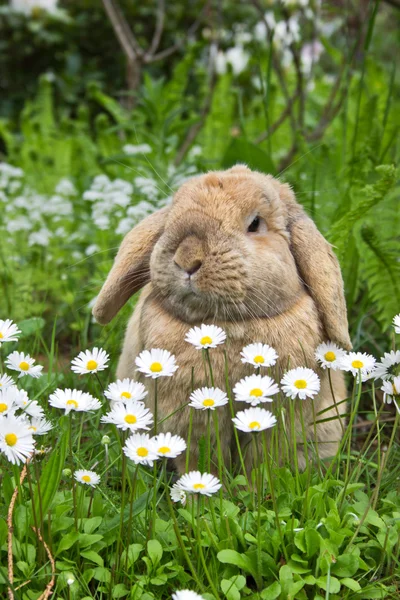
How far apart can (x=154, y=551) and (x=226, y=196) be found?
46.1 inches

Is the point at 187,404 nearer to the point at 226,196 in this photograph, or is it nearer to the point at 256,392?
the point at 256,392

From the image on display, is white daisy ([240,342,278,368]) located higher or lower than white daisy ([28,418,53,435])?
higher

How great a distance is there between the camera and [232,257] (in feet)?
7.77

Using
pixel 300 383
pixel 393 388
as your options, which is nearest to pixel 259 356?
pixel 300 383

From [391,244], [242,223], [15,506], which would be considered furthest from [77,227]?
[15,506]

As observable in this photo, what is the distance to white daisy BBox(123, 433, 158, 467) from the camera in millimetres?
1776

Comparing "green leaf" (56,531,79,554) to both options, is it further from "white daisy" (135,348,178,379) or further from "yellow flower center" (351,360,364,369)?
"yellow flower center" (351,360,364,369)

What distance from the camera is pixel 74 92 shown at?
8836 millimetres

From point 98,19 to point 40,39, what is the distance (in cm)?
80

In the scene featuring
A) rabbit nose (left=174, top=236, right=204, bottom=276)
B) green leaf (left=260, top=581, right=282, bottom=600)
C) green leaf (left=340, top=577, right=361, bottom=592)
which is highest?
rabbit nose (left=174, top=236, right=204, bottom=276)

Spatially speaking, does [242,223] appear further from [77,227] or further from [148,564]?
[77,227]

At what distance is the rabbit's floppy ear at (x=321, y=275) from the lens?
2.55 m

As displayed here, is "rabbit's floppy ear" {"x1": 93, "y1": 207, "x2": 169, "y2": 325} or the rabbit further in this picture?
"rabbit's floppy ear" {"x1": 93, "y1": 207, "x2": 169, "y2": 325}

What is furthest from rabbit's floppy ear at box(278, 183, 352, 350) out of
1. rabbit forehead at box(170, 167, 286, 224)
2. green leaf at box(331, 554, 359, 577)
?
green leaf at box(331, 554, 359, 577)
